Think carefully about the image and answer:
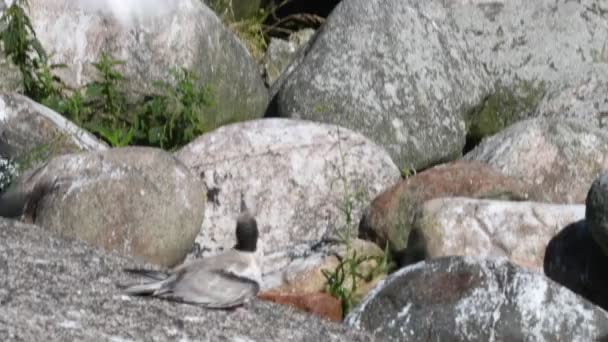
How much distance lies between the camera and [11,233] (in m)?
7.25

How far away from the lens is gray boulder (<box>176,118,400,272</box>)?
10023mm

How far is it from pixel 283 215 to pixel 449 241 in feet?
3.76

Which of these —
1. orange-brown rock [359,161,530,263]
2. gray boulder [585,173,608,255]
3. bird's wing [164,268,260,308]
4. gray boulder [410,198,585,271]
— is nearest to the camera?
bird's wing [164,268,260,308]

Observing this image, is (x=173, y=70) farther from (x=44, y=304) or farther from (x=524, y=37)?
(x=44, y=304)

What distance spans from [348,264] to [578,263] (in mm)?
1238

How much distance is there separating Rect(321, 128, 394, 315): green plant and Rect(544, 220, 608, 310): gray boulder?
0.85 metres

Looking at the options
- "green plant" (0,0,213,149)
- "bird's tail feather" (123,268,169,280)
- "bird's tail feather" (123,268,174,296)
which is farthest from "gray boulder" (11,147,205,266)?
"bird's tail feather" (123,268,174,296)

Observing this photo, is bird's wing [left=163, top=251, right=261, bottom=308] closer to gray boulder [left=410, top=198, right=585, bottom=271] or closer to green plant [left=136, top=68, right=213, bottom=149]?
gray boulder [left=410, top=198, right=585, bottom=271]

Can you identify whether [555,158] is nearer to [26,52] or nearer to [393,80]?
[393,80]

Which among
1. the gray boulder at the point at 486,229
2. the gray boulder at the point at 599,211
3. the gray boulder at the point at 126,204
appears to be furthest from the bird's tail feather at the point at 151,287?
the gray boulder at the point at 599,211

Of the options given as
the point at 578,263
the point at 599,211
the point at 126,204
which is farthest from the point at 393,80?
the point at 126,204

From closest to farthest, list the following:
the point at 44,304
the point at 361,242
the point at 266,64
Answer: the point at 44,304
the point at 361,242
the point at 266,64

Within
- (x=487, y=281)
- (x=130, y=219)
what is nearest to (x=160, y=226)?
(x=130, y=219)

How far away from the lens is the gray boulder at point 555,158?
10.4 metres
